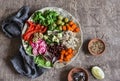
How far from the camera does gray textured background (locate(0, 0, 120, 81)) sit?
1.62 metres

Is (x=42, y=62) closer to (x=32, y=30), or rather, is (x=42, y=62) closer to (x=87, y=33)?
(x=32, y=30)

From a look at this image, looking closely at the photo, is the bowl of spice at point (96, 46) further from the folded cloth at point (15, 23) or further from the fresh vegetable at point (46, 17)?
the folded cloth at point (15, 23)

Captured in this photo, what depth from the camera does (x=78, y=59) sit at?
163 centimetres

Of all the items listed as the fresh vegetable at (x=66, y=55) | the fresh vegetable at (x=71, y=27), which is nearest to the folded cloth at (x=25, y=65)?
the fresh vegetable at (x=66, y=55)

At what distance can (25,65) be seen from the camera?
1590 mm

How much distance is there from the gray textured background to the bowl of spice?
4 centimetres

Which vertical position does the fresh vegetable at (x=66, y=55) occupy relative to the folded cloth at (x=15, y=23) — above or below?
below

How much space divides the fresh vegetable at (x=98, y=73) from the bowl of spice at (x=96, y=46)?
81 millimetres

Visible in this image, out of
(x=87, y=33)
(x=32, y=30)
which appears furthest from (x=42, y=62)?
(x=87, y=33)

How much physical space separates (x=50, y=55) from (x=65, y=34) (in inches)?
5.7

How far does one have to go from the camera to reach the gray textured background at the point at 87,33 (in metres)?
1.62

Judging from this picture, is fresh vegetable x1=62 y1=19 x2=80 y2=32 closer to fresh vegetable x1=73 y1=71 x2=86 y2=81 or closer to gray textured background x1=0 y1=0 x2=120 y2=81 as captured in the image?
gray textured background x1=0 y1=0 x2=120 y2=81

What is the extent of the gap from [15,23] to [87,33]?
423 mm

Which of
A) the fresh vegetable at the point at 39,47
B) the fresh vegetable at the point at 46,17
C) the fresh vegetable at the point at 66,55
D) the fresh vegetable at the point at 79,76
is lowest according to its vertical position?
the fresh vegetable at the point at 79,76
